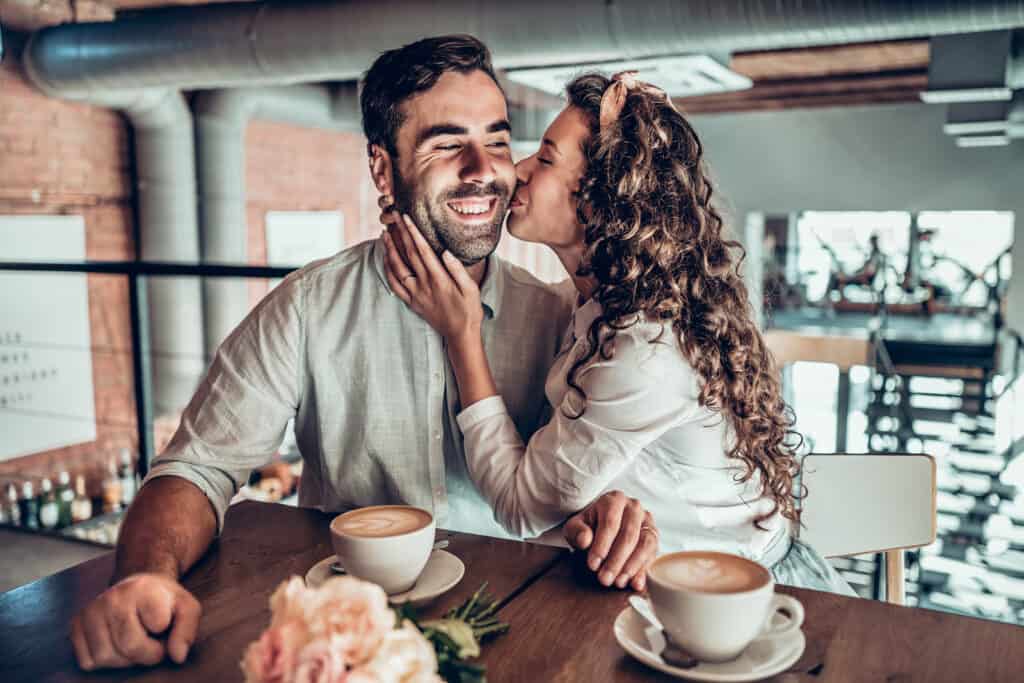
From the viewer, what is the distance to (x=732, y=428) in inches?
50.4

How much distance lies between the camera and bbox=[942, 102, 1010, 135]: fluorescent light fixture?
6430mm

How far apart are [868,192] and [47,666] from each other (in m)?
10.0

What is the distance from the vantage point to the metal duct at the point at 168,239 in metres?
5.72

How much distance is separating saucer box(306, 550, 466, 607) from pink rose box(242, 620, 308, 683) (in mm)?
316

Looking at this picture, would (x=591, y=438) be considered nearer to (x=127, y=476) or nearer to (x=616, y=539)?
(x=616, y=539)

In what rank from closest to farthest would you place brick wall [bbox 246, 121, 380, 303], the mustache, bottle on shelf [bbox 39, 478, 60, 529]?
the mustache < bottle on shelf [bbox 39, 478, 60, 529] < brick wall [bbox 246, 121, 380, 303]

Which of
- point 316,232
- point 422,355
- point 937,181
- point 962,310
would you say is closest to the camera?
point 422,355

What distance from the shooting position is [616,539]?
3.33 feet

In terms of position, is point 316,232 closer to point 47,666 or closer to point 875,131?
point 875,131

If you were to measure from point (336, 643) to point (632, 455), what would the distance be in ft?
2.33

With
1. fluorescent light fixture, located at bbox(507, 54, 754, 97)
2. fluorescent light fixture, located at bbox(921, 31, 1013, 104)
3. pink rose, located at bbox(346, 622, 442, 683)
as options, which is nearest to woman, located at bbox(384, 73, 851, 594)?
pink rose, located at bbox(346, 622, 442, 683)

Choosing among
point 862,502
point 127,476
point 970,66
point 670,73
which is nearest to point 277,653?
point 862,502

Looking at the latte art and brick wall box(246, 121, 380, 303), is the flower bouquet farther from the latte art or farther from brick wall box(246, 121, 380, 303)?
brick wall box(246, 121, 380, 303)

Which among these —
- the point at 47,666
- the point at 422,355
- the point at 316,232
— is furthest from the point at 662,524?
the point at 316,232
